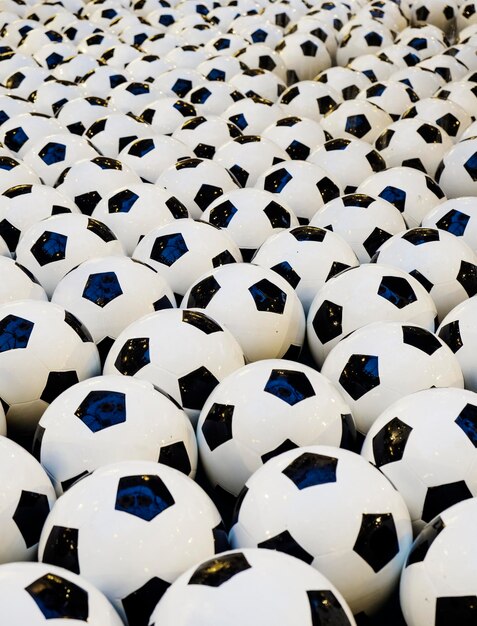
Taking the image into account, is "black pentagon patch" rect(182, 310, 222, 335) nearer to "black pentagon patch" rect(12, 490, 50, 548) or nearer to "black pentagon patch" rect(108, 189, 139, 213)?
"black pentagon patch" rect(12, 490, 50, 548)

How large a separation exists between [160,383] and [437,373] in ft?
3.21

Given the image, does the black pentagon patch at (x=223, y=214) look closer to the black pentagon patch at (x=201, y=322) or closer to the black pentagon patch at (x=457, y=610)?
the black pentagon patch at (x=201, y=322)

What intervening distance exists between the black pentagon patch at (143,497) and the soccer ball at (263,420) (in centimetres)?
51

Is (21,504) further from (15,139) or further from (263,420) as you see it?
(15,139)

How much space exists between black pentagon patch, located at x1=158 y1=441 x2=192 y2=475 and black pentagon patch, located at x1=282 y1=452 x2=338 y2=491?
18.7 inches

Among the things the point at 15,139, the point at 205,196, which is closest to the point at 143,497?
the point at 205,196

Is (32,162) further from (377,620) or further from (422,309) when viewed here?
(377,620)

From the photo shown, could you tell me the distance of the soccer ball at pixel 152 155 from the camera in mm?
5188

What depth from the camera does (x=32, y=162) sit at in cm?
525

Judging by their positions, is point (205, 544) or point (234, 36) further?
point (234, 36)

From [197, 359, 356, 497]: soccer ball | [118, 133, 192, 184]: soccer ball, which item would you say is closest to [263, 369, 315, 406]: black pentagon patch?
[197, 359, 356, 497]: soccer ball

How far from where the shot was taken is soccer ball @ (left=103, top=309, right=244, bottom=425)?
3211mm

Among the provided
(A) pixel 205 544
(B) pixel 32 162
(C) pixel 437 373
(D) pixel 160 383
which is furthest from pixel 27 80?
(A) pixel 205 544

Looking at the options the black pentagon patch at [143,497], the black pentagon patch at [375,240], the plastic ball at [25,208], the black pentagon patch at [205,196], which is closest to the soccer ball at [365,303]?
the black pentagon patch at [375,240]
